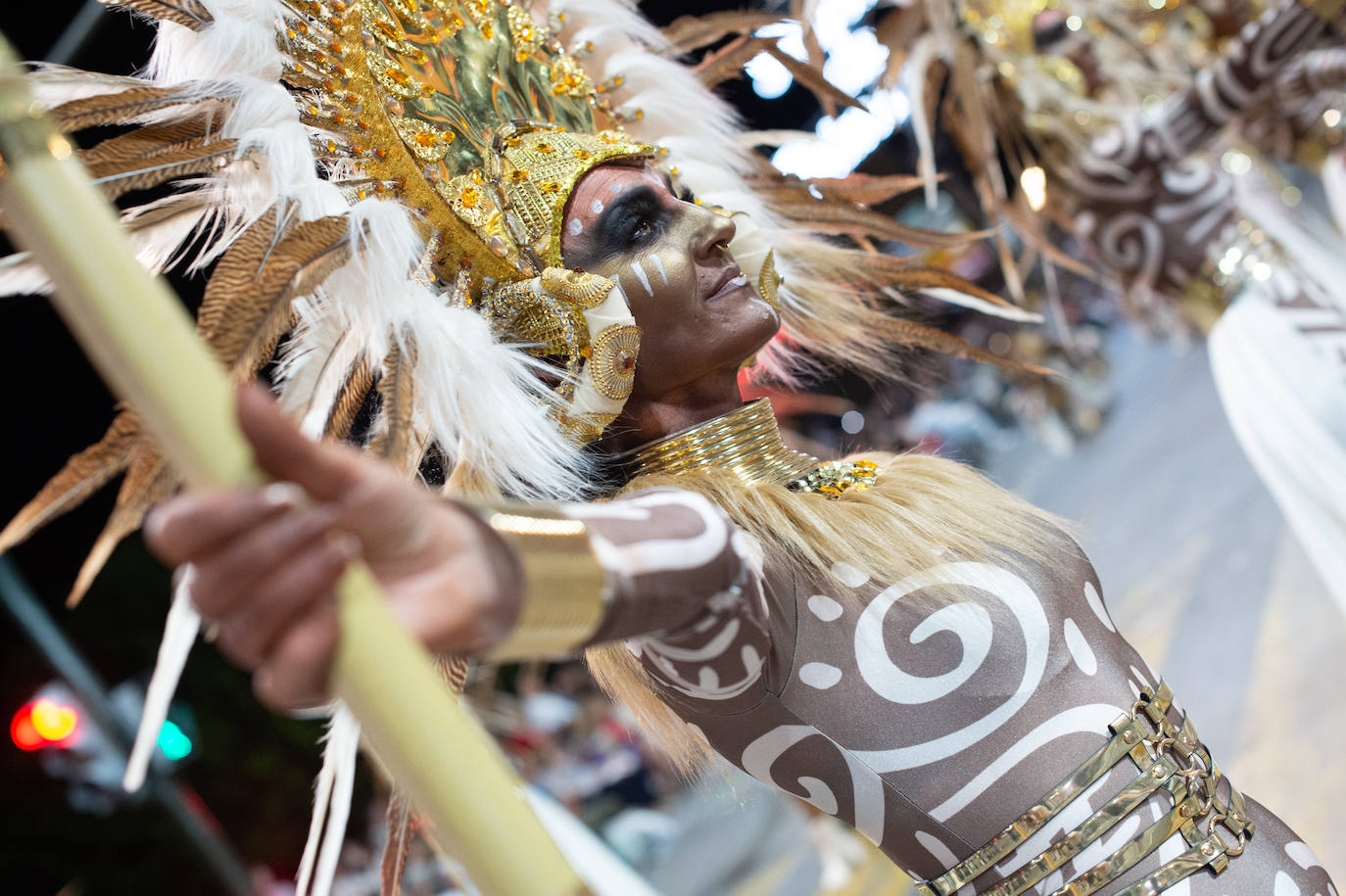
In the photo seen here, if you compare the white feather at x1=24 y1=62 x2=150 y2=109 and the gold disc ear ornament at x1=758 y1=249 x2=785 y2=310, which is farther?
the gold disc ear ornament at x1=758 y1=249 x2=785 y2=310

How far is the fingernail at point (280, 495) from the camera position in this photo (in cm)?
59

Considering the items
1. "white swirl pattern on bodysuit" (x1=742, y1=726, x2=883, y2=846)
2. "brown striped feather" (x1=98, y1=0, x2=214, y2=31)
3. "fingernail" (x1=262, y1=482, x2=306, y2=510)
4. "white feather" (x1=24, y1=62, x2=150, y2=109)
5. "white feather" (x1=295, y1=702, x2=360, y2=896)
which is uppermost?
"fingernail" (x1=262, y1=482, x2=306, y2=510)

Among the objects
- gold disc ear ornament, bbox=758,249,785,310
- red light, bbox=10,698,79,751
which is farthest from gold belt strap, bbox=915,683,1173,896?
red light, bbox=10,698,79,751

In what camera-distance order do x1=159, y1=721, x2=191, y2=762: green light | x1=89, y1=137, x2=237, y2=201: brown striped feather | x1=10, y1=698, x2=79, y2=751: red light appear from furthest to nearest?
x1=10, y1=698, x2=79, y2=751: red light → x1=159, y1=721, x2=191, y2=762: green light → x1=89, y1=137, x2=237, y2=201: brown striped feather

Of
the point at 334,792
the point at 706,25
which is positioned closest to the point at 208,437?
the point at 334,792

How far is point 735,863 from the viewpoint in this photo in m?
4.68

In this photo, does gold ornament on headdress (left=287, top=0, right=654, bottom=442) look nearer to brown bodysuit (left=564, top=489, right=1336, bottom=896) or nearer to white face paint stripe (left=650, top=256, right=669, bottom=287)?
white face paint stripe (left=650, top=256, right=669, bottom=287)

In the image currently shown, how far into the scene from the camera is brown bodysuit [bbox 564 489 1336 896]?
3.56ft

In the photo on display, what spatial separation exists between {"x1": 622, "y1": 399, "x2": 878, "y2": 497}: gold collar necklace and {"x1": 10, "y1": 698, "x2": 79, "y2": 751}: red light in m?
4.01

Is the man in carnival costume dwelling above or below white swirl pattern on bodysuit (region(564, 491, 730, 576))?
below

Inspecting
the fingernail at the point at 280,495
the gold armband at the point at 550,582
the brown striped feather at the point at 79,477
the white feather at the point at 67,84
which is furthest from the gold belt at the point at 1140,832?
the white feather at the point at 67,84

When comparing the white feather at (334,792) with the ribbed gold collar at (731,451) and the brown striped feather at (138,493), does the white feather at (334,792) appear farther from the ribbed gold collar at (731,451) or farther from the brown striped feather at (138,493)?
the ribbed gold collar at (731,451)

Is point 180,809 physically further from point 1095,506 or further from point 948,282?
point 1095,506

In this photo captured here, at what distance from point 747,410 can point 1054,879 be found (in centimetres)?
66
